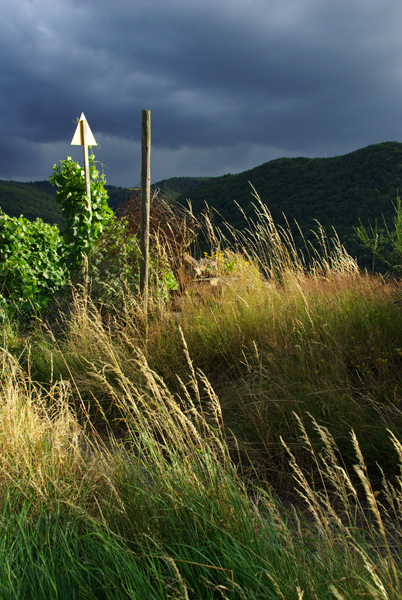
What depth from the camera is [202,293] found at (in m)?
6.25

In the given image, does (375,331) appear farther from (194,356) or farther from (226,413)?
(194,356)

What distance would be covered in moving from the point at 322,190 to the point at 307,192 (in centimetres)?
98

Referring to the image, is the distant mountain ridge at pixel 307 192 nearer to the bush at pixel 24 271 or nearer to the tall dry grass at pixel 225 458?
the bush at pixel 24 271

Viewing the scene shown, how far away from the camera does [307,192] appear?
30375mm

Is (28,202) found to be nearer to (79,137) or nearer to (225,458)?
(79,137)

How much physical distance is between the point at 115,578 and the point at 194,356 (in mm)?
2981

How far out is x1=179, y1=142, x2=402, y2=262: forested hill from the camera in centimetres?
2589

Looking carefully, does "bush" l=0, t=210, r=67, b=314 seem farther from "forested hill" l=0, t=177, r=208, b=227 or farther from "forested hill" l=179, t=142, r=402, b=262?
"forested hill" l=0, t=177, r=208, b=227

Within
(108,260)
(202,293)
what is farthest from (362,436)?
(108,260)

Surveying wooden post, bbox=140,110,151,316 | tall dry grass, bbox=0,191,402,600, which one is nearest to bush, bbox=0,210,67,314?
tall dry grass, bbox=0,191,402,600

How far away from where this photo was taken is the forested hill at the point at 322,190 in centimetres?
2589

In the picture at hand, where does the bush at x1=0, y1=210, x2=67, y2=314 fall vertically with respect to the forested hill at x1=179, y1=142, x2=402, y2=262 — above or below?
below

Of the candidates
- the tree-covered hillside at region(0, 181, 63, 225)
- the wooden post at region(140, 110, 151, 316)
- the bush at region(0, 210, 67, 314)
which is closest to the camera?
the wooden post at region(140, 110, 151, 316)

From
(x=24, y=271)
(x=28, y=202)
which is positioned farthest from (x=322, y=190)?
(x=24, y=271)
